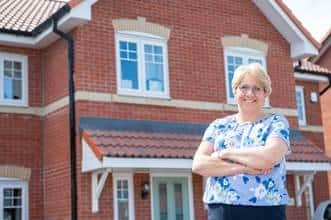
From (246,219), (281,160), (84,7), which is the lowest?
(246,219)

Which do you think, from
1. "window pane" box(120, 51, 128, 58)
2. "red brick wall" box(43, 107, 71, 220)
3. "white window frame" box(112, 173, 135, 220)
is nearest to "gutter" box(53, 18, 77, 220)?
"red brick wall" box(43, 107, 71, 220)

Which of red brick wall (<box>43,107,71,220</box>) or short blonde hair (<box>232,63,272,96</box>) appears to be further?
red brick wall (<box>43,107,71,220</box>)

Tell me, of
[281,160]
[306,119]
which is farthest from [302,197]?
[281,160]

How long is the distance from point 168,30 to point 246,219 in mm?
11166

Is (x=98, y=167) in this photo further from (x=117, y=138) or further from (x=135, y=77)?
(x=135, y=77)

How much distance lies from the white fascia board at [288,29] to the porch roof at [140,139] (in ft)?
10.8

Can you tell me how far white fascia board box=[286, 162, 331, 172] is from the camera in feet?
45.7

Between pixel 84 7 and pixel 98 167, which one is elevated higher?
pixel 84 7

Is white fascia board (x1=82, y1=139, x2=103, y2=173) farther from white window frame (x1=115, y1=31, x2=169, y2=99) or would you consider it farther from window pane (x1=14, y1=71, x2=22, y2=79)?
window pane (x1=14, y1=71, x2=22, y2=79)

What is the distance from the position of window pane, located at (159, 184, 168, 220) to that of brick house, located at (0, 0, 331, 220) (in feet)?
0.07

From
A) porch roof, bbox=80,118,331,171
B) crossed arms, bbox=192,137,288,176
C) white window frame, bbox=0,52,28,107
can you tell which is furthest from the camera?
white window frame, bbox=0,52,28,107

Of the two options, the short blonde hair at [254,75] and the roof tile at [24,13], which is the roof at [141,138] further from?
the short blonde hair at [254,75]

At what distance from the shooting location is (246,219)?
3.25 meters

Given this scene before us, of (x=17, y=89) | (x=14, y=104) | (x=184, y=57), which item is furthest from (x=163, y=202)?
(x=17, y=89)
